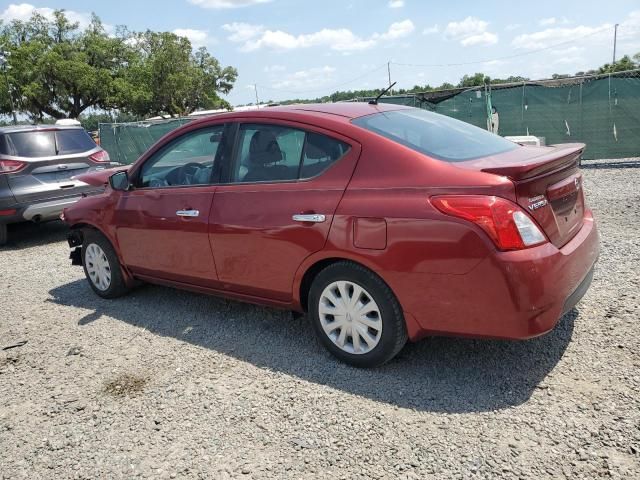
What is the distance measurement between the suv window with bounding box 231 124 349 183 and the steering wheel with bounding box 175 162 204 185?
0.50 meters

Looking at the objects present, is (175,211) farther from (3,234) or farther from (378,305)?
(3,234)

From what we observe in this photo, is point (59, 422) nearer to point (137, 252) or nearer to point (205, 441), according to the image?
point (205, 441)

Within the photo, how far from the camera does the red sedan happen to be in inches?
107

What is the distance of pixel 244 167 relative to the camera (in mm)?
3785

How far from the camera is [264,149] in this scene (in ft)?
12.1

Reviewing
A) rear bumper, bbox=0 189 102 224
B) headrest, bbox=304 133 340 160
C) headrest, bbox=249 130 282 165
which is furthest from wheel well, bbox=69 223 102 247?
headrest, bbox=304 133 340 160

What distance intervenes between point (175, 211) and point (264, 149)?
97cm

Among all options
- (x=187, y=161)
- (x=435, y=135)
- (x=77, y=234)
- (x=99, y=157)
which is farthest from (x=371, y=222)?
(x=99, y=157)

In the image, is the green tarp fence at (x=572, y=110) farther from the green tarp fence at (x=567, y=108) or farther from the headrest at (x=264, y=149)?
the headrest at (x=264, y=149)

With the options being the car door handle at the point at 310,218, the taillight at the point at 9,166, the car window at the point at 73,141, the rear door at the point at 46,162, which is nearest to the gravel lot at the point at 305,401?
the car door handle at the point at 310,218

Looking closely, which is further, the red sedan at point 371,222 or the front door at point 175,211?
the front door at point 175,211

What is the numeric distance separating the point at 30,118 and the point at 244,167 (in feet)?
147

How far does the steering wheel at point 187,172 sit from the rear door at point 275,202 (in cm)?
43

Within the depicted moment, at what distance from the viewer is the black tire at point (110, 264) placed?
16.2 feet
